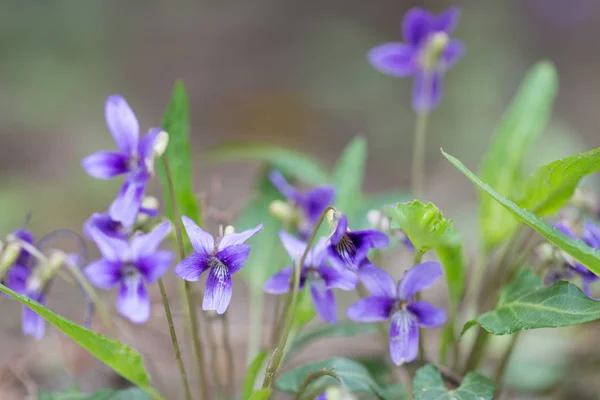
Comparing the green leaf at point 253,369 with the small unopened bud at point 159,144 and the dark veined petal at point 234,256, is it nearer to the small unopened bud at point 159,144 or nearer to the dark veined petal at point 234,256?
the dark veined petal at point 234,256

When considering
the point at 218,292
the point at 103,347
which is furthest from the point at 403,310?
the point at 103,347

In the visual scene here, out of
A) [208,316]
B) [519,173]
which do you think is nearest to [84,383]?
[208,316]

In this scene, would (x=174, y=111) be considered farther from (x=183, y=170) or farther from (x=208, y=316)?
(x=208, y=316)

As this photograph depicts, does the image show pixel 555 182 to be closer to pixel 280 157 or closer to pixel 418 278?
pixel 418 278

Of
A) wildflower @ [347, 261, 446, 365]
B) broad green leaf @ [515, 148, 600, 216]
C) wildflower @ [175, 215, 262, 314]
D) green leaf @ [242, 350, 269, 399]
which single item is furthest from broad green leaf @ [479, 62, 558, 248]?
wildflower @ [175, 215, 262, 314]

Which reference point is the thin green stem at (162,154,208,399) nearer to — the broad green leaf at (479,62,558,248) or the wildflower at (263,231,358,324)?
the wildflower at (263,231,358,324)

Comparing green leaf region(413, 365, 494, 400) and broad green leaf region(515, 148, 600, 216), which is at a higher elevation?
broad green leaf region(515, 148, 600, 216)

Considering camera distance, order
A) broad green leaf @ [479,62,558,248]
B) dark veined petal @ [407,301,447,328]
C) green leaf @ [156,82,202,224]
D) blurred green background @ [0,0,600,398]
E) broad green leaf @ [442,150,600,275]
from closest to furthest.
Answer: broad green leaf @ [442,150,600,275]
dark veined petal @ [407,301,447,328]
green leaf @ [156,82,202,224]
broad green leaf @ [479,62,558,248]
blurred green background @ [0,0,600,398]
